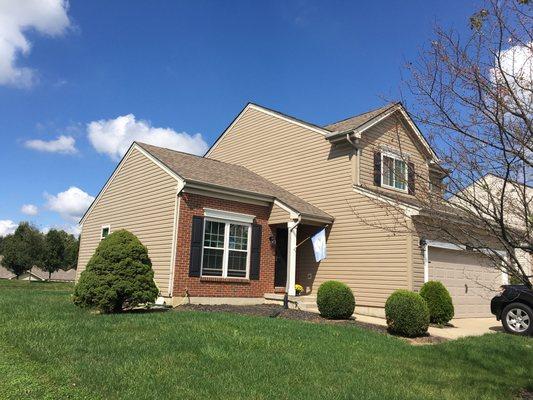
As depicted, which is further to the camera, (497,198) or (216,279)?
(216,279)

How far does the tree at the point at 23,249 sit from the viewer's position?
48.1 m

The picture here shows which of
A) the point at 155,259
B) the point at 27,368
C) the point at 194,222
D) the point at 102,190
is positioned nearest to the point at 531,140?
the point at 27,368

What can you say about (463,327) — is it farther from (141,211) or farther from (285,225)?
(141,211)

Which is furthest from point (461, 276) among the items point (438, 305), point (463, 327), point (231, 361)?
point (231, 361)

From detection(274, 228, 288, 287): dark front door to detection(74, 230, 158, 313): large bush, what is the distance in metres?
5.97

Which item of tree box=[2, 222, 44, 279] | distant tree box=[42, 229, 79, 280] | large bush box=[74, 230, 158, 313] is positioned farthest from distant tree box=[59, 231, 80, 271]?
large bush box=[74, 230, 158, 313]

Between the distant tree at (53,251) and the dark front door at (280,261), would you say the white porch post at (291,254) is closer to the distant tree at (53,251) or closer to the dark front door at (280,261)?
the dark front door at (280,261)

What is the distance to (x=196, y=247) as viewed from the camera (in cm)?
1438

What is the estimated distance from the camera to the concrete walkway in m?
11.9

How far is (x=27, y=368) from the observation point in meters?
6.12

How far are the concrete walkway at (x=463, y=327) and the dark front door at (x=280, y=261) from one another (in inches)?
129

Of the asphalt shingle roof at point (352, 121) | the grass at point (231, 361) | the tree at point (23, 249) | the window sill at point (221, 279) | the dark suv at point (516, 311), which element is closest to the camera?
the grass at point (231, 361)

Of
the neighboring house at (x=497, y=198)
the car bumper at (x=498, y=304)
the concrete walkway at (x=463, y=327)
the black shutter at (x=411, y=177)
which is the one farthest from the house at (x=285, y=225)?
the neighboring house at (x=497, y=198)

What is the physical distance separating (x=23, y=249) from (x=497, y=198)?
50992mm
